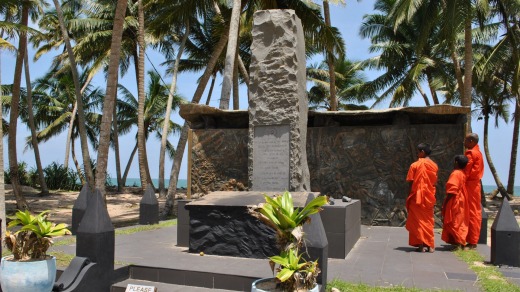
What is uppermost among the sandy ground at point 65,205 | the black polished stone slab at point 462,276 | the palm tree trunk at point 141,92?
the palm tree trunk at point 141,92

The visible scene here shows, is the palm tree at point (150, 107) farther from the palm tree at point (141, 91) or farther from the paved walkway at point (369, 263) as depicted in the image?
the paved walkway at point (369, 263)

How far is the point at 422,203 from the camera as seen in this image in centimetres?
758

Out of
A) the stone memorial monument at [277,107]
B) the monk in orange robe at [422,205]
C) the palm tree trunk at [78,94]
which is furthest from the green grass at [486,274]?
the palm tree trunk at [78,94]

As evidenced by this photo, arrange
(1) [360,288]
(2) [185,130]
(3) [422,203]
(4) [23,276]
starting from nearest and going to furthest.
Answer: (4) [23,276] → (1) [360,288] → (3) [422,203] → (2) [185,130]

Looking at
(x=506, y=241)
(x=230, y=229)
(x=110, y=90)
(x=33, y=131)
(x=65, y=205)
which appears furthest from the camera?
(x=33, y=131)

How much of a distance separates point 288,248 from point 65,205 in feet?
A: 64.5

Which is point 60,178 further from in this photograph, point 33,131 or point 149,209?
point 149,209

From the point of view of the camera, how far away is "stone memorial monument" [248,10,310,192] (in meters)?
8.52

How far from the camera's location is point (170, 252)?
24.6ft

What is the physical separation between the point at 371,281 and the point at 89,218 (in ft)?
11.3

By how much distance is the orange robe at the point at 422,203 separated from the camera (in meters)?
7.59

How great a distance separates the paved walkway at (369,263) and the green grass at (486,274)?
9cm

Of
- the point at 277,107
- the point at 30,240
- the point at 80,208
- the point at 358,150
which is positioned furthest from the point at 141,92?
the point at 30,240

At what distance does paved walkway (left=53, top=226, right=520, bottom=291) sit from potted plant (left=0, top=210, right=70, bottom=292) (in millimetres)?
1520
